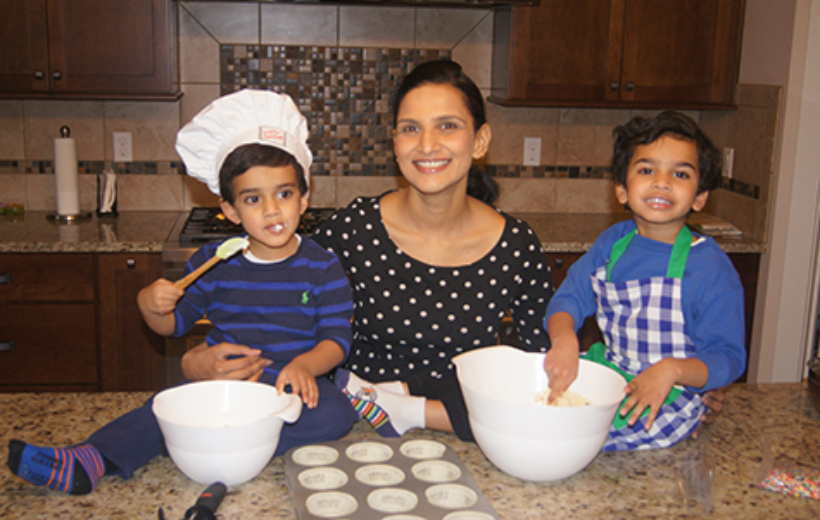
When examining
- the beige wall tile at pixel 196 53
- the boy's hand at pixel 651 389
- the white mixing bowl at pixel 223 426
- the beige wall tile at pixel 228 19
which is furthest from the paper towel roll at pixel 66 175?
the boy's hand at pixel 651 389

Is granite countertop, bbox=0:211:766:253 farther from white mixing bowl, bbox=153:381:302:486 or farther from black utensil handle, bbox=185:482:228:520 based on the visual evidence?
black utensil handle, bbox=185:482:228:520

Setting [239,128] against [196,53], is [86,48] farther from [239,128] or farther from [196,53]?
[239,128]

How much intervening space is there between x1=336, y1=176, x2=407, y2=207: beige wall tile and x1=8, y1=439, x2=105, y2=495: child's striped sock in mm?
2219

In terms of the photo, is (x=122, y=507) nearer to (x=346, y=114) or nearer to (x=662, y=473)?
(x=662, y=473)

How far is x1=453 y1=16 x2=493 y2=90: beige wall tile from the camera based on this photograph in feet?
10.2

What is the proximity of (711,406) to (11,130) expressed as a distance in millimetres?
2807

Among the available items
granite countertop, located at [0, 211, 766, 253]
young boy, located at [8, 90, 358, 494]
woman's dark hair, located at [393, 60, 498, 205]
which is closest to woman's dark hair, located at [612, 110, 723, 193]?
woman's dark hair, located at [393, 60, 498, 205]

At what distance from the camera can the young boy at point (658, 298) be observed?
1.20m

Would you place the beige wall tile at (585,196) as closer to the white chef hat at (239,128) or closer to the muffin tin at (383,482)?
the white chef hat at (239,128)

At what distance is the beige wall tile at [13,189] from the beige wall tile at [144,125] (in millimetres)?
353

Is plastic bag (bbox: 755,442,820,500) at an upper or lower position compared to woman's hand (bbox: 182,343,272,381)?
lower

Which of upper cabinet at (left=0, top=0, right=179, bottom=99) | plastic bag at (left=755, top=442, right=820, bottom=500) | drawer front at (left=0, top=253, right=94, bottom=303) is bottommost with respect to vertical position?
drawer front at (left=0, top=253, right=94, bottom=303)

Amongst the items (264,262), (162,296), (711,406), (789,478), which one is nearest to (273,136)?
(264,262)

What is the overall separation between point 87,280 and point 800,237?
2475 mm
